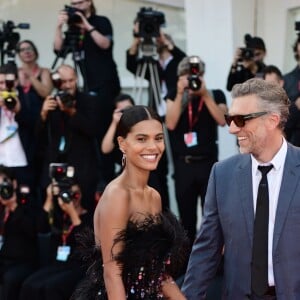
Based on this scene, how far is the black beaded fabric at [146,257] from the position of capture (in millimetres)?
3094

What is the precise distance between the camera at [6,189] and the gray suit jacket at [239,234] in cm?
309

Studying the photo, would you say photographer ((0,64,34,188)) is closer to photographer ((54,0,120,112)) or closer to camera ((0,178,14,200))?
camera ((0,178,14,200))

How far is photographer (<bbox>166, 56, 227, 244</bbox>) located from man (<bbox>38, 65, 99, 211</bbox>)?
706mm

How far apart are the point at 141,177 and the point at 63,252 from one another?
3097 millimetres

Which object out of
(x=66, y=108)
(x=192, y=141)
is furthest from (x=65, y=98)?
(x=192, y=141)

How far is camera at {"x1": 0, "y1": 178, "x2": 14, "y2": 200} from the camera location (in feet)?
20.4

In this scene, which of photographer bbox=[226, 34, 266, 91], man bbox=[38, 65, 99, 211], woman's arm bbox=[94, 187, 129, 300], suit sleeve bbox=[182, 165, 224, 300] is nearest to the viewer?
woman's arm bbox=[94, 187, 129, 300]

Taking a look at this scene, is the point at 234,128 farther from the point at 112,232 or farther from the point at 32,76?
the point at 32,76

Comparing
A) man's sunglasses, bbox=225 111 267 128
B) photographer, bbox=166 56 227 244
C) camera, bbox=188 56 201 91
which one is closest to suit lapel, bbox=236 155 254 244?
man's sunglasses, bbox=225 111 267 128

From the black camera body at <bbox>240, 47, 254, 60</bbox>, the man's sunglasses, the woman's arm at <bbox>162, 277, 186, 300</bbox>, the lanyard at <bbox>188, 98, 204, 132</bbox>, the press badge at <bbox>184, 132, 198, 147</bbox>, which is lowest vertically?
the woman's arm at <bbox>162, 277, 186, 300</bbox>

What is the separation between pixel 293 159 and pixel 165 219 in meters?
0.63

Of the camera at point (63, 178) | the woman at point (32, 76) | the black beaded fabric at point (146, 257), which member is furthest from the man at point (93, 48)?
the black beaded fabric at point (146, 257)

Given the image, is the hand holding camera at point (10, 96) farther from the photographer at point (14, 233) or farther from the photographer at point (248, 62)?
the photographer at point (248, 62)

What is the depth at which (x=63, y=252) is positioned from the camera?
612 centimetres
